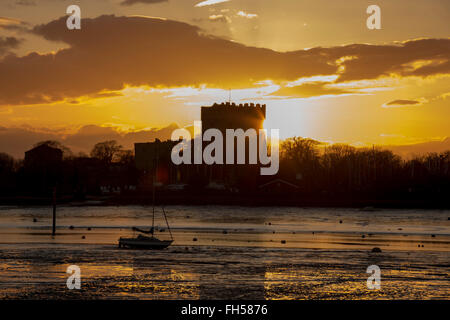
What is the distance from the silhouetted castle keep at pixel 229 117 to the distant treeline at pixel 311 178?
14321mm

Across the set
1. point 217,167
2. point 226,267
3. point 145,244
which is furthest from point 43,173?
point 226,267

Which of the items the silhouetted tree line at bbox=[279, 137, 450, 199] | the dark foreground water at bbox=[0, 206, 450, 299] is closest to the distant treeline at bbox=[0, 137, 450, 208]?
the silhouetted tree line at bbox=[279, 137, 450, 199]

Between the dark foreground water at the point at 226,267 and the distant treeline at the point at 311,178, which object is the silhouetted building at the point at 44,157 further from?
the dark foreground water at the point at 226,267

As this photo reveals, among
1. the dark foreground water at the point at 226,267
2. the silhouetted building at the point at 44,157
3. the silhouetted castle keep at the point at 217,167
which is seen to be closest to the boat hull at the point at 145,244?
the dark foreground water at the point at 226,267

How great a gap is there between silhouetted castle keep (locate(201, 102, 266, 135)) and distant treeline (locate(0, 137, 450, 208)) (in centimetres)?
1432

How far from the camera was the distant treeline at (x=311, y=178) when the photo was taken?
145 m

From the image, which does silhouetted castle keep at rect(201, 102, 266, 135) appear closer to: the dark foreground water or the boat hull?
the dark foreground water

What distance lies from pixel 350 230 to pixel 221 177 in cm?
9895

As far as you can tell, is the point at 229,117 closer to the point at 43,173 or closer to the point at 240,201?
the point at 240,201

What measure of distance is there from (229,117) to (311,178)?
4398 cm

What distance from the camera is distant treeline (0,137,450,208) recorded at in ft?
476
